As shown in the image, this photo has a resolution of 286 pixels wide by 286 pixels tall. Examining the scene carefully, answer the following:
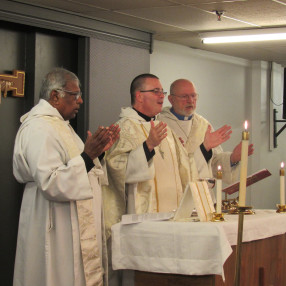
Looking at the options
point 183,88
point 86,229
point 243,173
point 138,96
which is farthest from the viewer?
point 183,88

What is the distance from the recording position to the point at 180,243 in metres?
4.48

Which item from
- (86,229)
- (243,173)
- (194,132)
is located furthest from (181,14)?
(243,173)

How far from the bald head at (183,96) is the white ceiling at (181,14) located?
2.13ft

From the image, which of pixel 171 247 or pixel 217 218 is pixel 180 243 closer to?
pixel 171 247

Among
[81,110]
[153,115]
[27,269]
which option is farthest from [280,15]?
[27,269]

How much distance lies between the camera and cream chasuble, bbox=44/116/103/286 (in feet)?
16.1

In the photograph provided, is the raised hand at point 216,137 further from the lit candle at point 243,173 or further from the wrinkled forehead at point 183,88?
the lit candle at point 243,173

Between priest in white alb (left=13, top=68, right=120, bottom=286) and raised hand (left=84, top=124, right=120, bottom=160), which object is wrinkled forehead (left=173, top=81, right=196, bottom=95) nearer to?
priest in white alb (left=13, top=68, right=120, bottom=286)

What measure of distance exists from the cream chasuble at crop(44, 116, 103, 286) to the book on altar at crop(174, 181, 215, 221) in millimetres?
735

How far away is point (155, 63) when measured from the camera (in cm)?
817

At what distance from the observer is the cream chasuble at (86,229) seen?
4898 millimetres

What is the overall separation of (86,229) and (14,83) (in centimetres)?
172

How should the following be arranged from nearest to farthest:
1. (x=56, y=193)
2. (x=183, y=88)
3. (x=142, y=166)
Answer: (x=56, y=193) < (x=142, y=166) < (x=183, y=88)

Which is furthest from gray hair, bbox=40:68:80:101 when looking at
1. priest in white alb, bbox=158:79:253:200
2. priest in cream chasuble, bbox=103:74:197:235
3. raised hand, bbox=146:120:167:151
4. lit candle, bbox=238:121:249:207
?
lit candle, bbox=238:121:249:207
